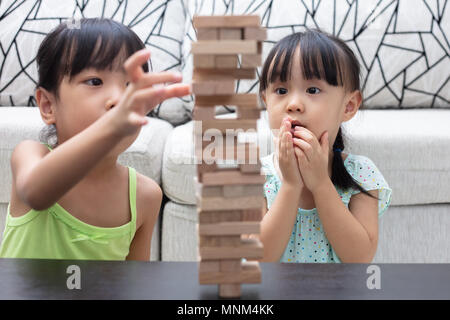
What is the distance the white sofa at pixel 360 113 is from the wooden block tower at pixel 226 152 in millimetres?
918

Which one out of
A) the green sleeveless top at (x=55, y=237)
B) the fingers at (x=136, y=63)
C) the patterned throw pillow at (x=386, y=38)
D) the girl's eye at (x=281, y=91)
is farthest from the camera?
the patterned throw pillow at (x=386, y=38)

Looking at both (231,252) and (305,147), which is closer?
(231,252)

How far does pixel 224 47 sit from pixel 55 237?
62 cm

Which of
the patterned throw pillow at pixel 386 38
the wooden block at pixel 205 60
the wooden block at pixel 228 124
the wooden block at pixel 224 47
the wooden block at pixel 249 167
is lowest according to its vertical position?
the wooden block at pixel 249 167

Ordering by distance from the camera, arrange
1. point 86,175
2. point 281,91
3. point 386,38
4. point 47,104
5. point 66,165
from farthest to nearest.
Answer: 1. point 386,38
2. point 281,91
3. point 47,104
4. point 86,175
5. point 66,165

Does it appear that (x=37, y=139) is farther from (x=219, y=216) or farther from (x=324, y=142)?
(x=219, y=216)

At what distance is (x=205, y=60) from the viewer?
571 mm

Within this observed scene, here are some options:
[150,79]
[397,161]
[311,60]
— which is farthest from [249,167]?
[397,161]

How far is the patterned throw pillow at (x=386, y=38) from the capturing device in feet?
6.59

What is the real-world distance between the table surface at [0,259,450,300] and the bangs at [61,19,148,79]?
0.38 metres

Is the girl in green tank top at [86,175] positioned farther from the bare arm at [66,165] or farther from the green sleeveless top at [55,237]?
the bare arm at [66,165]

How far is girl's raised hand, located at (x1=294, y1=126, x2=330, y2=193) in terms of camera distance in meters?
1.06

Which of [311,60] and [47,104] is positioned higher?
→ [311,60]

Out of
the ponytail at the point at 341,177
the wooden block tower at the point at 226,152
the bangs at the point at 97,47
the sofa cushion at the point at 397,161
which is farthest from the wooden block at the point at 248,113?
the sofa cushion at the point at 397,161
